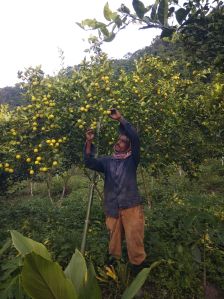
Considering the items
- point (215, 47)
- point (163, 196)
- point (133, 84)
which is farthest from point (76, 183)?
point (215, 47)

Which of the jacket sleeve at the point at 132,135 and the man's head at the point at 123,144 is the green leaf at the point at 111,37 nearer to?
the jacket sleeve at the point at 132,135

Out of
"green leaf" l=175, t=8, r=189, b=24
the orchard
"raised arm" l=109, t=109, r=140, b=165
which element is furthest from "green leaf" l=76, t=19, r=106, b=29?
the orchard

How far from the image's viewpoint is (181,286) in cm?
454

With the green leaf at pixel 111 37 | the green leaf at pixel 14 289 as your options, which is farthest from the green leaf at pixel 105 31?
the green leaf at pixel 14 289

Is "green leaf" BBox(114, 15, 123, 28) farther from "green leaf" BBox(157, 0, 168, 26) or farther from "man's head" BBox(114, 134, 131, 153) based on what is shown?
"man's head" BBox(114, 134, 131, 153)

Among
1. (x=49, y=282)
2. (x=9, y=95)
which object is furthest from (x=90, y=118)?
(x=9, y=95)

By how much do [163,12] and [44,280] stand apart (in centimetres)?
151

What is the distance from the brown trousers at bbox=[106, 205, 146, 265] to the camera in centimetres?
424

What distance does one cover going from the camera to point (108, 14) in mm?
2002

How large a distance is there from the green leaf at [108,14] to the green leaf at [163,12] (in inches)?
9.6

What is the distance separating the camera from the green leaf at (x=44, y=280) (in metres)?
1.50

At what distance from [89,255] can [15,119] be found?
2.46 meters

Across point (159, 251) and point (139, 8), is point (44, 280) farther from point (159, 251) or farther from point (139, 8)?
point (159, 251)

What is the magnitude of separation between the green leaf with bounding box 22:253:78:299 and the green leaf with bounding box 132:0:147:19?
4.48ft
